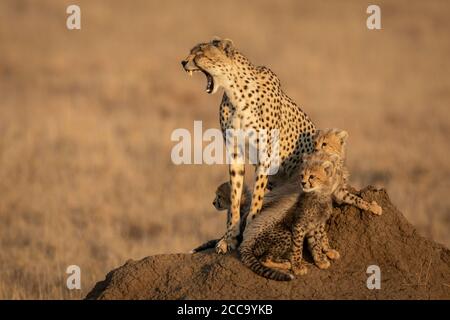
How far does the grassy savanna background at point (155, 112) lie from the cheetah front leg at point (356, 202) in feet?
11.3

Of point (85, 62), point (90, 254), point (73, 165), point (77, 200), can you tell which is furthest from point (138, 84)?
point (90, 254)

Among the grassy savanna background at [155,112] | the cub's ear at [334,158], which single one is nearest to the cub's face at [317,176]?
the cub's ear at [334,158]

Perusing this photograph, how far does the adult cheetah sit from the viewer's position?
243 inches

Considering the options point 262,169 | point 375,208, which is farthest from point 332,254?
point 262,169

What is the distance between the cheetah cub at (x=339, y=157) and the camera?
19.1 ft

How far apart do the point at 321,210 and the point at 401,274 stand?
24.1 inches

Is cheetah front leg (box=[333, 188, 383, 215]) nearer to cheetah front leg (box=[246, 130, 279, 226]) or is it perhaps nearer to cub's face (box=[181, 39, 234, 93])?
cheetah front leg (box=[246, 130, 279, 226])

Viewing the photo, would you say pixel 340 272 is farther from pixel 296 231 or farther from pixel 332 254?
pixel 296 231

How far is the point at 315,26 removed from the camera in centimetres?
2200

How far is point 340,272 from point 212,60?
1.58m

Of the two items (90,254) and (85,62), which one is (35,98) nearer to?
(85,62)

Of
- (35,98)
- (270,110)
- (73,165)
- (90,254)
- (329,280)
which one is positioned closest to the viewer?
(329,280)

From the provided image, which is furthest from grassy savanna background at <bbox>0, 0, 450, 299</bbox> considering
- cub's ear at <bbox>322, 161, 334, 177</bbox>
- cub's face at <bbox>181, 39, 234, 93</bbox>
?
cub's ear at <bbox>322, 161, 334, 177</bbox>

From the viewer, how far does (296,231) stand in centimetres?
558
